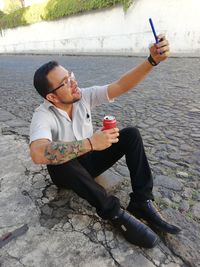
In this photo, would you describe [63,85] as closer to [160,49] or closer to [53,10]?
[160,49]

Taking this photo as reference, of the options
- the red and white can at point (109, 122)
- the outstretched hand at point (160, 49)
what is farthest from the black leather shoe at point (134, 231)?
the outstretched hand at point (160, 49)

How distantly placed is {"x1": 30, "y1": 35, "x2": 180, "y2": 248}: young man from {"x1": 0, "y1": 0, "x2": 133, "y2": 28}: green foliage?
492 inches

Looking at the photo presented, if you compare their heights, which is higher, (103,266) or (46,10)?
(46,10)

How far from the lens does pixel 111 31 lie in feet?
50.0

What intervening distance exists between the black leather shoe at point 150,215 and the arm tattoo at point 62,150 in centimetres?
67

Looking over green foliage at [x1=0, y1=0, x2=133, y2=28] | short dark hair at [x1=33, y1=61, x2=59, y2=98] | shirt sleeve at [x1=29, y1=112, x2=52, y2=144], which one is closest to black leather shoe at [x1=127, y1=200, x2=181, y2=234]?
shirt sleeve at [x1=29, y1=112, x2=52, y2=144]

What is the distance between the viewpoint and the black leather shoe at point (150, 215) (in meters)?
2.12

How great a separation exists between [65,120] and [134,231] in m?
0.96

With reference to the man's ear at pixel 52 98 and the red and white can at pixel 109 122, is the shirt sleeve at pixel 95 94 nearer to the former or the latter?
the man's ear at pixel 52 98

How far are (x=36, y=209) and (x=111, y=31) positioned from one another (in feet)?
46.1

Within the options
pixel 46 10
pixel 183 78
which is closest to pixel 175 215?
pixel 183 78

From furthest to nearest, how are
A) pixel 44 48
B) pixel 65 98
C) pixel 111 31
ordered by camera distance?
pixel 44 48, pixel 111 31, pixel 65 98

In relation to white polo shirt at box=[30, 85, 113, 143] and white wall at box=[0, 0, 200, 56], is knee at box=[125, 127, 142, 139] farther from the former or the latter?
white wall at box=[0, 0, 200, 56]

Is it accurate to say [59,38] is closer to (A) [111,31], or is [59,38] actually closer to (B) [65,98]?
(A) [111,31]
